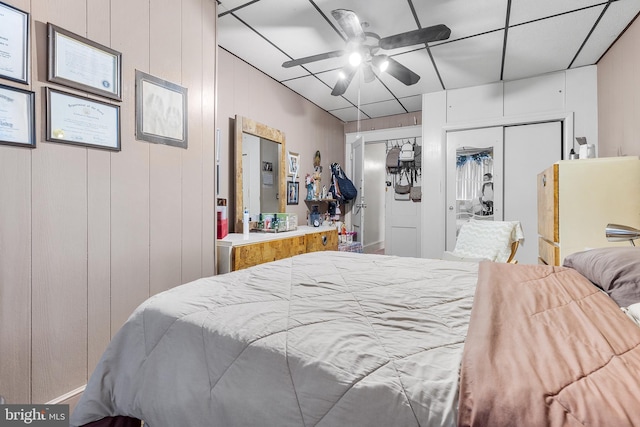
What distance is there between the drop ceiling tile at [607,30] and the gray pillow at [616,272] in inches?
79.7

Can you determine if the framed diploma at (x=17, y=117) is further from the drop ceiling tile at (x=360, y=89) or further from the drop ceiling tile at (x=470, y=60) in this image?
the drop ceiling tile at (x=470, y=60)

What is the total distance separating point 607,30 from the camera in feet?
8.09

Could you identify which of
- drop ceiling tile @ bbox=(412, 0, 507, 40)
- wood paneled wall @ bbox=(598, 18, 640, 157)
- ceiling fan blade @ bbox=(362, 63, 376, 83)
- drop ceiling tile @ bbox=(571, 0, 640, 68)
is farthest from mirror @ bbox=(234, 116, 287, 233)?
wood paneled wall @ bbox=(598, 18, 640, 157)

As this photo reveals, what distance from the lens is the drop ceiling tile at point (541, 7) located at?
2134 mm

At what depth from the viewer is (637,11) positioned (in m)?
2.21

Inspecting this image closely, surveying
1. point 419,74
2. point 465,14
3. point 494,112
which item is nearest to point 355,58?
point 465,14

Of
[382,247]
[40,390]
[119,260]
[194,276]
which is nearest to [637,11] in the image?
[194,276]

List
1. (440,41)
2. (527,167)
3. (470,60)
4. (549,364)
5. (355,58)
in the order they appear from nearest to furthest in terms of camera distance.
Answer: (549,364)
(355,58)
(440,41)
(470,60)
(527,167)

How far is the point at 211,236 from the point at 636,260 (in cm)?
225

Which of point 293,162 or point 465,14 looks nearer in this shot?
point 465,14

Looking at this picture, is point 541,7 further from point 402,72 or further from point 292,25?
point 292,25

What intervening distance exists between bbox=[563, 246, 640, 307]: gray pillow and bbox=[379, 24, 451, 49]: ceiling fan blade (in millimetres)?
1514

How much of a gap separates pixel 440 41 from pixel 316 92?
159 centimetres

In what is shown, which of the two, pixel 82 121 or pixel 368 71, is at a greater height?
pixel 368 71
